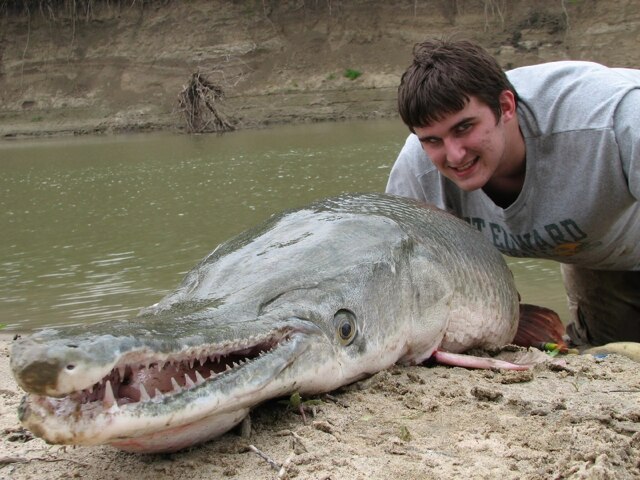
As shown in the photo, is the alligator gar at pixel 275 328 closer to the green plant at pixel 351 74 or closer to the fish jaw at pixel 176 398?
the fish jaw at pixel 176 398

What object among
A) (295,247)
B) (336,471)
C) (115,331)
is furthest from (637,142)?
(115,331)

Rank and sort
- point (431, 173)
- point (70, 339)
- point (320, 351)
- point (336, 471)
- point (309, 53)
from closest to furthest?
point (70, 339) < point (336, 471) < point (320, 351) < point (431, 173) < point (309, 53)

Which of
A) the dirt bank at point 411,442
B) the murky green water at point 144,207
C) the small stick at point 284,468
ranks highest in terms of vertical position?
the small stick at point 284,468

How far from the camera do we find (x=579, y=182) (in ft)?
11.5

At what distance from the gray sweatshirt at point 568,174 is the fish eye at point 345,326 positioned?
137 centimetres

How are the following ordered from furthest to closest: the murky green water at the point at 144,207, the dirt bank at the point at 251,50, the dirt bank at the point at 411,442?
1. the dirt bank at the point at 251,50
2. the murky green water at the point at 144,207
3. the dirt bank at the point at 411,442

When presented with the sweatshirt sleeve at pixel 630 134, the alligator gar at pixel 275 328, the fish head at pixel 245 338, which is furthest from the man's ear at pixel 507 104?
the fish head at pixel 245 338

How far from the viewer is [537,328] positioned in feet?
13.4

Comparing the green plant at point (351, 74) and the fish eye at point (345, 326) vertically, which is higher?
the fish eye at point (345, 326)

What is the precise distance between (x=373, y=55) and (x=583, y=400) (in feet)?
84.4

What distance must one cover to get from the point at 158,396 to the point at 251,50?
2753 cm

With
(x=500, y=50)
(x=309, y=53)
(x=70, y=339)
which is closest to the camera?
(x=70, y=339)

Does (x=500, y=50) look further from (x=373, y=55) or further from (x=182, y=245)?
(x=182, y=245)

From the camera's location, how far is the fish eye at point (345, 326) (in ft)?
8.50
